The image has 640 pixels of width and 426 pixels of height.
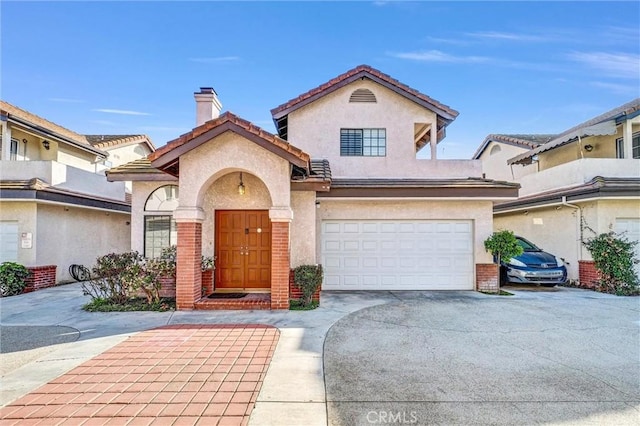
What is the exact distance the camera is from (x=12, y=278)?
11648 millimetres

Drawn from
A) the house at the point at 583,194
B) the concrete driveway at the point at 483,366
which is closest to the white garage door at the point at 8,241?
the concrete driveway at the point at 483,366

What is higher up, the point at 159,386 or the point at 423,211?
the point at 423,211

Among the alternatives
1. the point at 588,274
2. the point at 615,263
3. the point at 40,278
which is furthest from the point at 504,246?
the point at 40,278

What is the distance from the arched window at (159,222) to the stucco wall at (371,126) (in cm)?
504

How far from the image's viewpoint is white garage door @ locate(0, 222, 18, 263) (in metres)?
12.4

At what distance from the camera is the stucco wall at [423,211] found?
39.1 feet

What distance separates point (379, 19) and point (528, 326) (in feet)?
35.2

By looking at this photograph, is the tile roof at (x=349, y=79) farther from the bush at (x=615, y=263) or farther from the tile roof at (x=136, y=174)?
the bush at (x=615, y=263)

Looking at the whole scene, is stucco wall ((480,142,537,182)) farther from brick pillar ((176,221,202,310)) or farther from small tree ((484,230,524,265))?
brick pillar ((176,221,202,310))

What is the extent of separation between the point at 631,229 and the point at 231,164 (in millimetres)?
14362

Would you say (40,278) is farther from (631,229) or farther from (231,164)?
(631,229)

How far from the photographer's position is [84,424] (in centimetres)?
371

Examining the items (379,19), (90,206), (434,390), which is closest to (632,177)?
(379,19)

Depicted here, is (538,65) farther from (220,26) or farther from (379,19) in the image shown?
(220,26)
